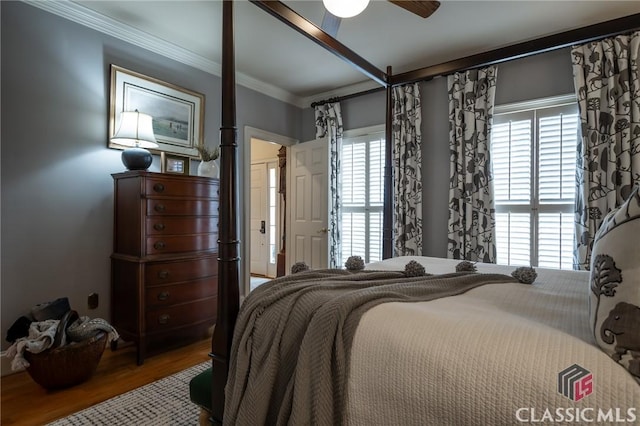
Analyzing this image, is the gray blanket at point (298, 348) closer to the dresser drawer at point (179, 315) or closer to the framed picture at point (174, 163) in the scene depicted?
the dresser drawer at point (179, 315)

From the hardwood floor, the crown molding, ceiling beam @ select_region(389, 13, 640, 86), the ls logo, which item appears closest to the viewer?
the ls logo

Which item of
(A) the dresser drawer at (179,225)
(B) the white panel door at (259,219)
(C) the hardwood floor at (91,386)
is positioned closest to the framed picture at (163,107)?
(A) the dresser drawer at (179,225)

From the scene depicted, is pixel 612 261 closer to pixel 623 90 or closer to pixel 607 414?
pixel 607 414

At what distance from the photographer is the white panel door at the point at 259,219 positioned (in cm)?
602

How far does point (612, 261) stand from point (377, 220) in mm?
3146

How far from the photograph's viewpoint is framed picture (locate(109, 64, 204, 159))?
280 cm

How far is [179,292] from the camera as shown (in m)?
2.78

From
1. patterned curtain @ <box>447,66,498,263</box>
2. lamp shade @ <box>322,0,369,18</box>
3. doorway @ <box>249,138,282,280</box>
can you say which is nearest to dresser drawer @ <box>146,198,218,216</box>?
lamp shade @ <box>322,0,369,18</box>

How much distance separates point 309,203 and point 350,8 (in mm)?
2761

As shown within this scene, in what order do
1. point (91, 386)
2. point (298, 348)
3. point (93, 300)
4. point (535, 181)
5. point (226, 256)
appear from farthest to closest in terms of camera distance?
point (535, 181)
point (93, 300)
point (91, 386)
point (226, 256)
point (298, 348)

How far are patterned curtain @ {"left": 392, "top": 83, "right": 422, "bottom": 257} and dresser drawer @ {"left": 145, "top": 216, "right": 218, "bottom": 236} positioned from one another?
6.30 ft

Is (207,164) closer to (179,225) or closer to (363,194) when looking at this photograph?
(179,225)

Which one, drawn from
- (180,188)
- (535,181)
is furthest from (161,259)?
(535,181)

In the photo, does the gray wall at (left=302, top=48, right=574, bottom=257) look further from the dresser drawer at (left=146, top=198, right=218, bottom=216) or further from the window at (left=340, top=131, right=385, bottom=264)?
the dresser drawer at (left=146, top=198, right=218, bottom=216)
